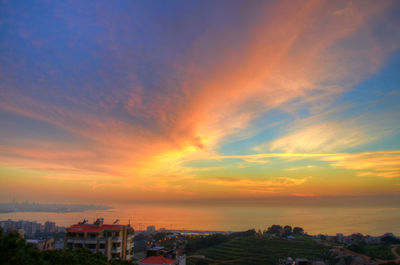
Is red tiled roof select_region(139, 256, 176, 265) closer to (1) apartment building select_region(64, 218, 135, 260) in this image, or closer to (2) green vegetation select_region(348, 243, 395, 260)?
(1) apartment building select_region(64, 218, 135, 260)

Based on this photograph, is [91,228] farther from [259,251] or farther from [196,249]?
[259,251]

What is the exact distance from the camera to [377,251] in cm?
5669

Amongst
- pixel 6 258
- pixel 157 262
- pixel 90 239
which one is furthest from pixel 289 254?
pixel 6 258

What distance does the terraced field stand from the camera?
59559 mm

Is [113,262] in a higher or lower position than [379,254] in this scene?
higher

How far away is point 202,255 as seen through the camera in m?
65.1

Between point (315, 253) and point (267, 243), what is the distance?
1448cm

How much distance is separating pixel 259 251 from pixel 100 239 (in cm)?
4249

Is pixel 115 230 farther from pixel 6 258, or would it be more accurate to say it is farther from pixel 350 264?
pixel 350 264

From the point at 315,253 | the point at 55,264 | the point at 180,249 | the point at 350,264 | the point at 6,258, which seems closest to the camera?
the point at 6,258

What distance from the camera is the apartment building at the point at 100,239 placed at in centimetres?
3816

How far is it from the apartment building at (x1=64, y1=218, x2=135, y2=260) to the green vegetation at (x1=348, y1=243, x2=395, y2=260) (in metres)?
48.5

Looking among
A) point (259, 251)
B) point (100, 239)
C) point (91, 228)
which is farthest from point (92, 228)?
point (259, 251)

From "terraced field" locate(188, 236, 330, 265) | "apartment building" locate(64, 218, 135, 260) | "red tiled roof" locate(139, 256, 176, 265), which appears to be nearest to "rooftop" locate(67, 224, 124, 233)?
"apartment building" locate(64, 218, 135, 260)
